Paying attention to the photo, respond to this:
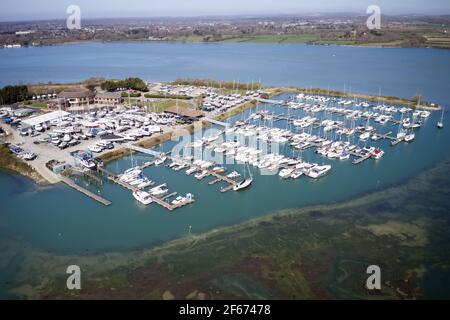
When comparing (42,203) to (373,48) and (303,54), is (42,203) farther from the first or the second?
(373,48)

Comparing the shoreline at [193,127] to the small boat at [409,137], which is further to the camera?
the small boat at [409,137]

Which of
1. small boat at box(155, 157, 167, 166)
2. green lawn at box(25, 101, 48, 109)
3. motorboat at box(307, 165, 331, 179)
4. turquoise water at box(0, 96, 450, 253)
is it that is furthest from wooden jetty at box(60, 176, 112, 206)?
green lawn at box(25, 101, 48, 109)

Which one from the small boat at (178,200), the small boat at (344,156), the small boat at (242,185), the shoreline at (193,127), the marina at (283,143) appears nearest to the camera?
the small boat at (178,200)

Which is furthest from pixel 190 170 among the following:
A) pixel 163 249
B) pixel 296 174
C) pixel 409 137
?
pixel 409 137

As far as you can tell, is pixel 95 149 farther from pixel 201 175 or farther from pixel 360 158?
pixel 360 158

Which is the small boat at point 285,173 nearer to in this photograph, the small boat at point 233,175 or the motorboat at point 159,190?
the small boat at point 233,175

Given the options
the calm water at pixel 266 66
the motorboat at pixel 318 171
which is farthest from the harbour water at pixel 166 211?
the calm water at pixel 266 66
